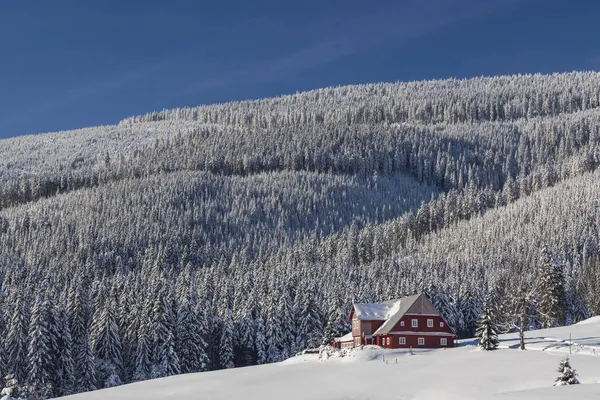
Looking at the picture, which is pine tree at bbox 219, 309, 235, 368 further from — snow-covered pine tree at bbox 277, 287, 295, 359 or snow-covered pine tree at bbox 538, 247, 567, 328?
snow-covered pine tree at bbox 538, 247, 567, 328

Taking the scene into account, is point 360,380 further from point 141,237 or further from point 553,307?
point 141,237

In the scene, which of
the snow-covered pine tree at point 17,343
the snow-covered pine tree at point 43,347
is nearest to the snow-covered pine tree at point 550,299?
the snow-covered pine tree at point 43,347

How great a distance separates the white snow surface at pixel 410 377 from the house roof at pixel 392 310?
8738mm

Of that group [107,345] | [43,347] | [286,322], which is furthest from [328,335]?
[43,347]

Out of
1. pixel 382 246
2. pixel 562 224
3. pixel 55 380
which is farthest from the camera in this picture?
pixel 382 246

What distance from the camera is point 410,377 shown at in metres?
54.1

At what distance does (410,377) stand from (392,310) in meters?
30.3

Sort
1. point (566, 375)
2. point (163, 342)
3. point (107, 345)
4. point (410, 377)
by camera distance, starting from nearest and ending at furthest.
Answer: point (566, 375) → point (410, 377) → point (107, 345) → point (163, 342)

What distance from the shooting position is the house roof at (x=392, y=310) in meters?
79.8

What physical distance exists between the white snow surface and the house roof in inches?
344

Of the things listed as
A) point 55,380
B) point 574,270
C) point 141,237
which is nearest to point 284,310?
point 55,380

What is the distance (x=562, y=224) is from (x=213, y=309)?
93.0 meters

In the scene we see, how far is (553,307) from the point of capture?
94.8 meters

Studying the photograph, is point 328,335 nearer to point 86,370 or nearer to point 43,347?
point 86,370
